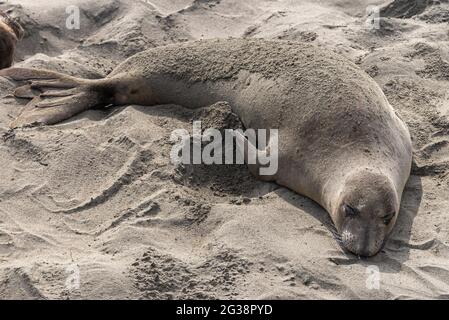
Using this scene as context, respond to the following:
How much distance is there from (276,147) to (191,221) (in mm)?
861

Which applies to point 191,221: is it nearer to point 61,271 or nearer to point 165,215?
point 165,215

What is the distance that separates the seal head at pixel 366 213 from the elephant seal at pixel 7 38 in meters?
3.13

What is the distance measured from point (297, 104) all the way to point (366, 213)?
1040mm

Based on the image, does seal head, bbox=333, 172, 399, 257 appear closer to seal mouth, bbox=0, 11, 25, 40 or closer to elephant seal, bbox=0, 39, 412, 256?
elephant seal, bbox=0, 39, 412, 256

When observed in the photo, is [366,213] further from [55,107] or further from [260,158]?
[55,107]

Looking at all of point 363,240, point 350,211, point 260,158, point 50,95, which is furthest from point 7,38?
point 363,240

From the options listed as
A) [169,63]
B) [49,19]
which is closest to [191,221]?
[169,63]

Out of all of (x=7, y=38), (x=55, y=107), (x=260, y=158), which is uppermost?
(x=7, y=38)

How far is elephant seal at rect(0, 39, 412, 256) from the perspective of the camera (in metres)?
3.82

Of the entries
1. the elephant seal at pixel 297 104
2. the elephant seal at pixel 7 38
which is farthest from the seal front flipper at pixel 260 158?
the elephant seal at pixel 7 38

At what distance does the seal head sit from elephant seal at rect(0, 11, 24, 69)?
3132mm

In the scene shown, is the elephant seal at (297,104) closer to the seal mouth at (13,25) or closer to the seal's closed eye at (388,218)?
the seal's closed eye at (388,218)

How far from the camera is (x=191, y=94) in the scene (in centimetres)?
515

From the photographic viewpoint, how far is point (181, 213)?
395cm
